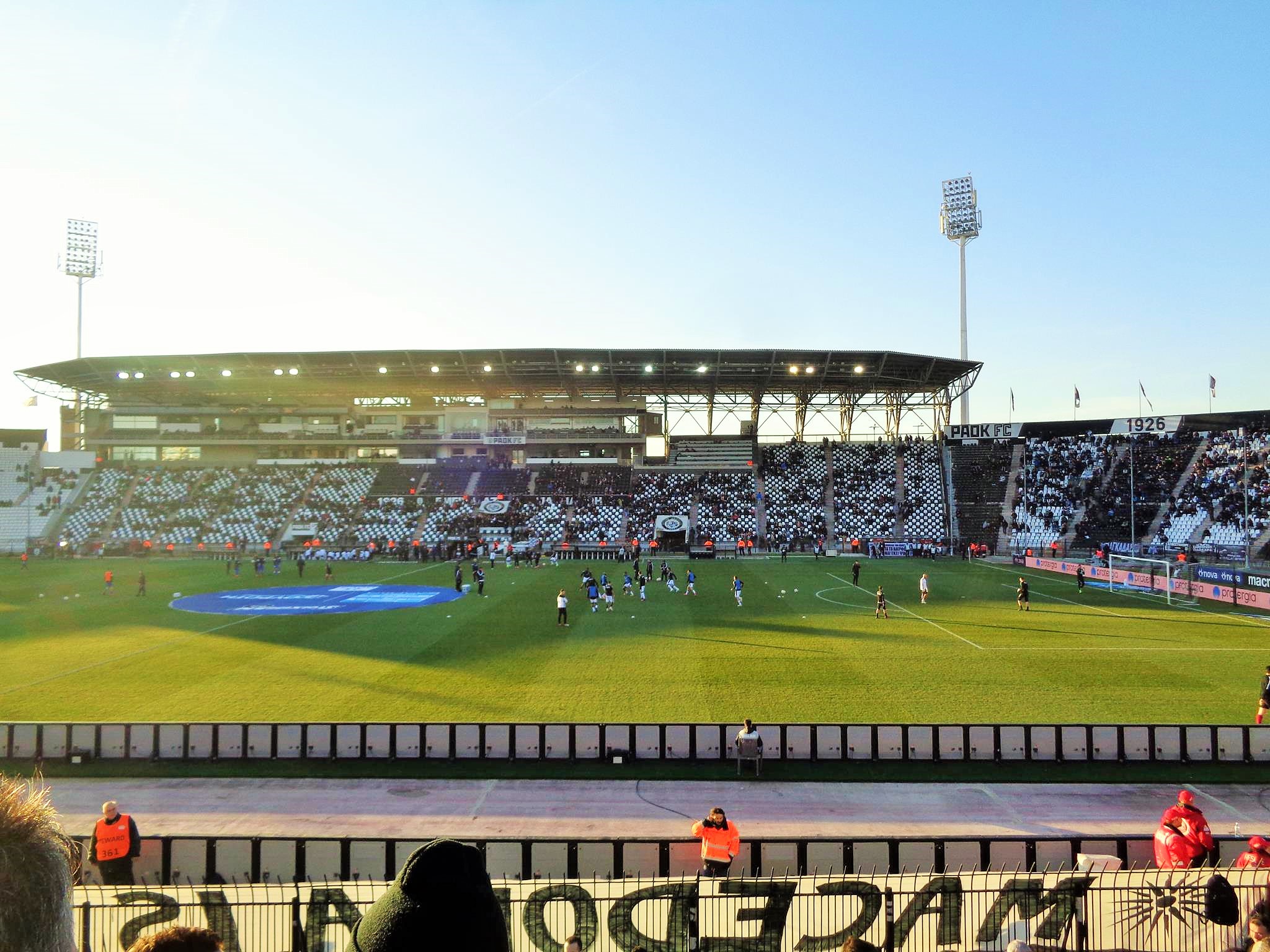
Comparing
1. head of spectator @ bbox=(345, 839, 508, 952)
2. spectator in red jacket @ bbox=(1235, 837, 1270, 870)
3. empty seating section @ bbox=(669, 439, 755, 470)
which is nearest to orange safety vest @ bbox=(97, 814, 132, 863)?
head of spectator @ bbox=(345, 839, 508, 952)

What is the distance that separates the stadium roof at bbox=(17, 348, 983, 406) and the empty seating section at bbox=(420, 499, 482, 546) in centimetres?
1146

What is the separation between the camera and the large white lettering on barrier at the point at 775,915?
7000 mm

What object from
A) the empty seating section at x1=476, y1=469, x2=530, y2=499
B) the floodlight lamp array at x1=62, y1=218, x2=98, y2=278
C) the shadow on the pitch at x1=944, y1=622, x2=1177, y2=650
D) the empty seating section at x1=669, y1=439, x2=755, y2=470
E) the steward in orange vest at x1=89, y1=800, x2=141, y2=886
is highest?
the floodlight lamp array at x1=62, y1=218, x2=98, y2=278

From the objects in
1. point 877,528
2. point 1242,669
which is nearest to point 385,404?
point 877,528

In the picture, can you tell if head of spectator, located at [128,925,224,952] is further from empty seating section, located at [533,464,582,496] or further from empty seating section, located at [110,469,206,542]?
empty seating section, located at [110,469,206,542]

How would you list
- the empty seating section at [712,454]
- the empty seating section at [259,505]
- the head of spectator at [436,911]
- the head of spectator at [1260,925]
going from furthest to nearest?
1. the empty seating section at [712,454]
2. the empty seating section at [259,505]
3. the head of spectator at [1260,925]
4. the head of spectator at [436,911]

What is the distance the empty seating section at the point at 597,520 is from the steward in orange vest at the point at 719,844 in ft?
162

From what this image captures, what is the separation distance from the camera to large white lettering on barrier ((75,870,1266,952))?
700 centimetres

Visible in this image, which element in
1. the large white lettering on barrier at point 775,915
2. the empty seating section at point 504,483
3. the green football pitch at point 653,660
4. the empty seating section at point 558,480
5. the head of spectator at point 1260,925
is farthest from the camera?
the empty seating section at point 504,483

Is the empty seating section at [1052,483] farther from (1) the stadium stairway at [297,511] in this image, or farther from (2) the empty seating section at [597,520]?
(1) the stadium stairway at [297,511]


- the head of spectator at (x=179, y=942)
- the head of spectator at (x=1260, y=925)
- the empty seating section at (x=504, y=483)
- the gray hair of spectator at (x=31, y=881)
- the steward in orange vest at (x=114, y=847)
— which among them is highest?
the empty seating section at (x=504, y=483)

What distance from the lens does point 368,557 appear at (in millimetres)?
53219

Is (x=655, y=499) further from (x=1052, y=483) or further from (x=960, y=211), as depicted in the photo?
(x=960, y=211)

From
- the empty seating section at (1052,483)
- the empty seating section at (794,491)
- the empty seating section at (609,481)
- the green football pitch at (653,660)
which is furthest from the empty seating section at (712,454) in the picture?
the green football pitch at (653,660)
